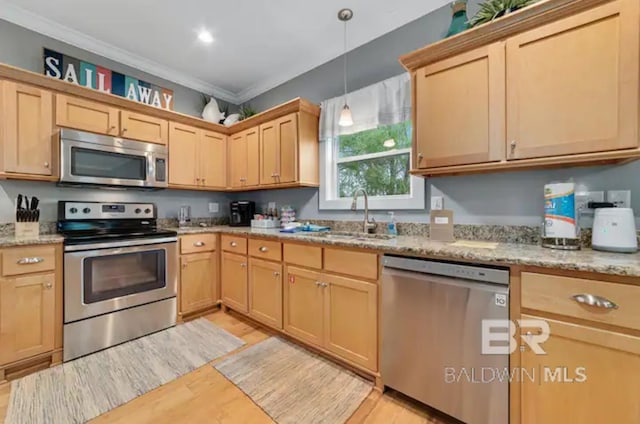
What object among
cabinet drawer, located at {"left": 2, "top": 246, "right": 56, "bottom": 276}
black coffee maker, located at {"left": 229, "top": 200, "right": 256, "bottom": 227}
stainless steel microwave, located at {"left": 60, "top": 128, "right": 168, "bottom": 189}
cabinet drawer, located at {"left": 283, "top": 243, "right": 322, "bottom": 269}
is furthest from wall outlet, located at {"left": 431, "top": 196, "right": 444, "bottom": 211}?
cabinet drawer, located at {"left": 2, "top": 246, "right": 56, "bottom": 276}

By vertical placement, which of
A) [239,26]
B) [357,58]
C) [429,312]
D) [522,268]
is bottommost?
[429,312]

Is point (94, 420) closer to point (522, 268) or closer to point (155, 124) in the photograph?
point (522, 268)

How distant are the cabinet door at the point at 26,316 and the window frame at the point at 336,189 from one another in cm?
232

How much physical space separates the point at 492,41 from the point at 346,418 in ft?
7.59

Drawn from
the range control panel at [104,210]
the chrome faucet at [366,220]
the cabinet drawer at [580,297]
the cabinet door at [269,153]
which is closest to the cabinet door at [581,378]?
the cabinet drawer at [580,297]

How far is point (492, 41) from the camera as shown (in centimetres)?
155

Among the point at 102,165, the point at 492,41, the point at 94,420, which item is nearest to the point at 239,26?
the point at 102,165

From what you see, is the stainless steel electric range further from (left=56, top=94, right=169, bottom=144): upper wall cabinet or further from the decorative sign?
the decorative sign

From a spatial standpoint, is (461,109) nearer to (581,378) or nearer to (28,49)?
(581,378)

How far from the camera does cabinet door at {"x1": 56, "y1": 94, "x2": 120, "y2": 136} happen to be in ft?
7.40

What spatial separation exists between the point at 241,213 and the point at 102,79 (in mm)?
1956

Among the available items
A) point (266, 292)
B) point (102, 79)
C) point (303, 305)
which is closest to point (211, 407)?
point (303, 305)

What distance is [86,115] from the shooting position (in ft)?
7.81

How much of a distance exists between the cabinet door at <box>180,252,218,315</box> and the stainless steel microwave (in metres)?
0.88
